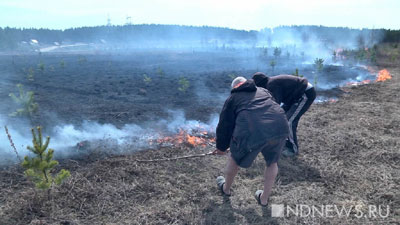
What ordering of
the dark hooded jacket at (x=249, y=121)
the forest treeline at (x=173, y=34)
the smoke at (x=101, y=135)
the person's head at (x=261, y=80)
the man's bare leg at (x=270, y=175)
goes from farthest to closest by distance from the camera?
the forest treeline at (x=173, y=34)
the smoke at (x=101, y=135)
the person's head at (x=261, y=80)
the man's bare leg at (x=270, y=175)
the dark hooded jacket at (x=249, y=121)

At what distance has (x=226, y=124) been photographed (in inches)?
138

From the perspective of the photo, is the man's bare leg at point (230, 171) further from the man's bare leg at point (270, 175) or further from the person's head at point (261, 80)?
the person's head at point (261, 80)

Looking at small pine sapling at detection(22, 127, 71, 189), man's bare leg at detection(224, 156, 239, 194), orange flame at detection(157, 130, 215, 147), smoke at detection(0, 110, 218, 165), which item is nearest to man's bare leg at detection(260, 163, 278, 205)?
man's bare leg at detection(224, 156, 239, 194)

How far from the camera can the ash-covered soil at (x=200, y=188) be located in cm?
332

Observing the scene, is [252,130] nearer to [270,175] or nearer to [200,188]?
[270,175]

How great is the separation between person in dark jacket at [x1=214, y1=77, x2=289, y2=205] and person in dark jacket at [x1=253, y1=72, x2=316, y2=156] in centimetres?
119

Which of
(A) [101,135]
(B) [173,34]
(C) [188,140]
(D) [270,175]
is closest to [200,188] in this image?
(D) [270,175]

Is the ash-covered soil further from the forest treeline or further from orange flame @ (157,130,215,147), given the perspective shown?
the forest treeline

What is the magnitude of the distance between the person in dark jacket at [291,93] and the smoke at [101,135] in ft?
6.15

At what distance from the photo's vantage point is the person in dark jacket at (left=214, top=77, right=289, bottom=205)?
3244mm

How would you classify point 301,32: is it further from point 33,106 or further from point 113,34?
point 33,106

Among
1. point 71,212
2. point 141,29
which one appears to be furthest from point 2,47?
point 71,212

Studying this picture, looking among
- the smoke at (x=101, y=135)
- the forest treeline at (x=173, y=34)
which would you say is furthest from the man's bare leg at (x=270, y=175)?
the forest treeline at (x=173, y=34)

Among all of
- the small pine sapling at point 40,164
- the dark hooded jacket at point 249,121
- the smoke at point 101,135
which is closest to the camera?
the small pine sapling at point 40,164
